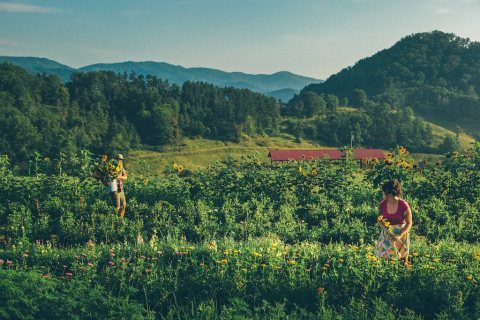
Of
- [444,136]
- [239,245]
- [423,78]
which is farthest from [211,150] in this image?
[423,78]

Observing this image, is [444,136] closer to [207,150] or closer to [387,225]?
[207,150]

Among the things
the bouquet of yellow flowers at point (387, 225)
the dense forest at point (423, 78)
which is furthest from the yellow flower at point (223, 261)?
the dense forest at point (423, 78)

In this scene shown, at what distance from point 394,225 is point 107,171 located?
711cm

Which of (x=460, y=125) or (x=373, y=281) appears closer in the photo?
(x=373, y=281)

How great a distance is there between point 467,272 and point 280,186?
5895 millimetres

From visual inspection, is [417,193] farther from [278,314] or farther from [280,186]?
[278,314]

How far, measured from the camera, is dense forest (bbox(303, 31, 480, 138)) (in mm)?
139000

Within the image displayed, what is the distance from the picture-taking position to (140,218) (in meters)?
11.0

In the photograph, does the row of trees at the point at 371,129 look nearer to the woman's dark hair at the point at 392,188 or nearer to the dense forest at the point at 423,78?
the dense forest at the point at 423,78

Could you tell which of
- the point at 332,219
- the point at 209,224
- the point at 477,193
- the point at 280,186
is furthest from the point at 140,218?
the point at 477,193

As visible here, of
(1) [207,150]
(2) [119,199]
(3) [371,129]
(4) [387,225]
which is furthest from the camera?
(3) [371,129]

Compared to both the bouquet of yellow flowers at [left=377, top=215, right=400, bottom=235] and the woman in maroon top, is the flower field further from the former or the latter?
the bouquet of yellow flowers at [left=377, top=215, right=400, bottom=235]

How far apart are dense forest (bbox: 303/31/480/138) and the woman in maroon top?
136515mm

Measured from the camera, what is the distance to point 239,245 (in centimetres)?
841
